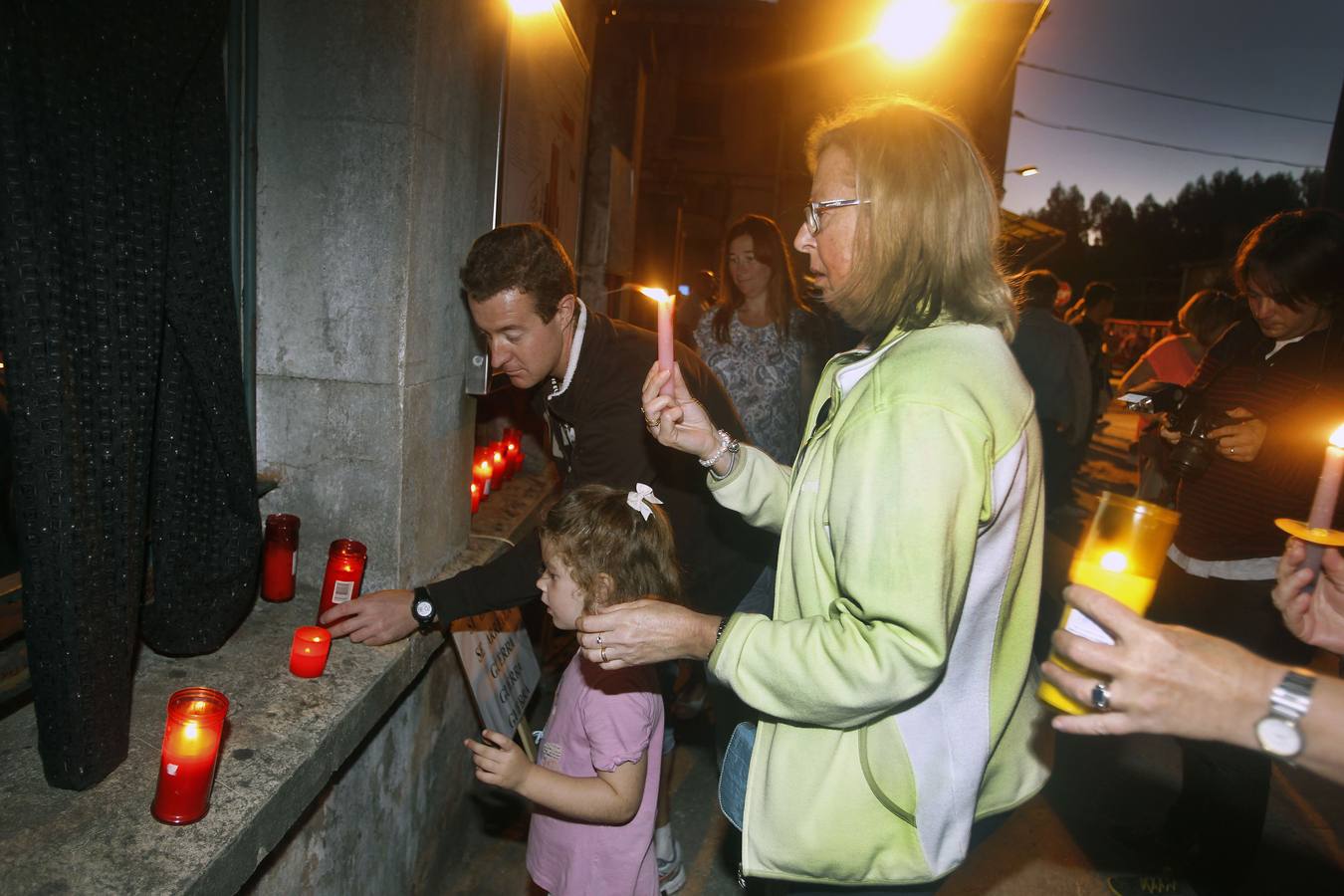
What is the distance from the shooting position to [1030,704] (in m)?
1.77

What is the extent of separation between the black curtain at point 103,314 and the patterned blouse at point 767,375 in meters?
2.85

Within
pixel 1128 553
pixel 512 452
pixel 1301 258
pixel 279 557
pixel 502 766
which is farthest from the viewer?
pixel 512 452

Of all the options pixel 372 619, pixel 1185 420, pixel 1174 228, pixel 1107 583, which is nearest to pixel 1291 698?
pixel 1107 583

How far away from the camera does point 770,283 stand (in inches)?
183

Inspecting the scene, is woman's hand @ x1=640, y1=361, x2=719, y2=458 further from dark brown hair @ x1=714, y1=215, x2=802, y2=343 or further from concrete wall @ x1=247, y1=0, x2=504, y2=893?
dark brown hair @ x1=714, y1=215, x2=802, y2=343

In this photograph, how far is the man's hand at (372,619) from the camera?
8.25 feet

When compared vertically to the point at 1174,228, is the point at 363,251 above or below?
below

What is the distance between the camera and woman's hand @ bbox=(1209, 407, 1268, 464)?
2982mm

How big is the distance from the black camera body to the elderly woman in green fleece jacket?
1.87 metres

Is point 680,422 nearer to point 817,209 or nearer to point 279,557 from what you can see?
point 817,209

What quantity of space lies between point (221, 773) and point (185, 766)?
235 millimetres

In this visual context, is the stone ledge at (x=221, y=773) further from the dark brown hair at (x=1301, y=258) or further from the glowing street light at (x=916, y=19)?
the glowing street light at (x=916, y=19)

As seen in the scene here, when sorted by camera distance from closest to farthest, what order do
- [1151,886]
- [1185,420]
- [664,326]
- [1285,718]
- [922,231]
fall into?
[1285,718] < [922,231] < [664,326] < [1185,420] < [1151,886]

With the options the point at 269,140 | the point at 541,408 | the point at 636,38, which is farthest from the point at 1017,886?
the point at 636,38
